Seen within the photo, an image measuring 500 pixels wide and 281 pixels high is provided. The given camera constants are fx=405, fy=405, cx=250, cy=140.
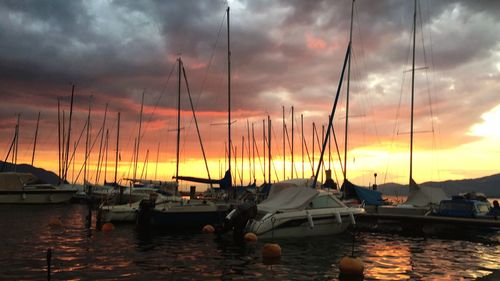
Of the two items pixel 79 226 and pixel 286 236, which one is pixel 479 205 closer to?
pixel 286 236

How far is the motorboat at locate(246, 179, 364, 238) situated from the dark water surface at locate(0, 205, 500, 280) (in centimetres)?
72

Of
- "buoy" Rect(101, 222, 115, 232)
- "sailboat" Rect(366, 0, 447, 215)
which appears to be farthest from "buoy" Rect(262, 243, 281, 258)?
"sailboat" Rect(366, 0, 447, 215)

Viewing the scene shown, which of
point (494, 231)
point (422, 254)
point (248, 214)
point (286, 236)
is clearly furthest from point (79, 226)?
point (494, 231)

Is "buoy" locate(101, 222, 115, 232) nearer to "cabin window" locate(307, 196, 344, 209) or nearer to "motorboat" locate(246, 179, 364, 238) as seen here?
"motorboat" locate(246, 179, 364, 238)

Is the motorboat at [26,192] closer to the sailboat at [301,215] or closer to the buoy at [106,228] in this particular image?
the buoy at [106,228]

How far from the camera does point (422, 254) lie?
19.9m

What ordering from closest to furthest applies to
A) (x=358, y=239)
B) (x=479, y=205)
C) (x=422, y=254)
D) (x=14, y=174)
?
(x=422, y=254)
(x=358, y=239)
(x=479, y=205)
(x=14, y=174)

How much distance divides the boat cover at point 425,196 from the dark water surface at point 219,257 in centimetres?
737

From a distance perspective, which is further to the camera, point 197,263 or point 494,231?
point 494,231

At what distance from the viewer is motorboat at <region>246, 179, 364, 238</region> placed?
2223cm

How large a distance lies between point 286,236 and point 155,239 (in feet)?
25.3

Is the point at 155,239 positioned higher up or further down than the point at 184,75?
further down

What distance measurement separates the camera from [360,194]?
116ft

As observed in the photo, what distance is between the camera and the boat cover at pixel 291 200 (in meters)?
23.4
